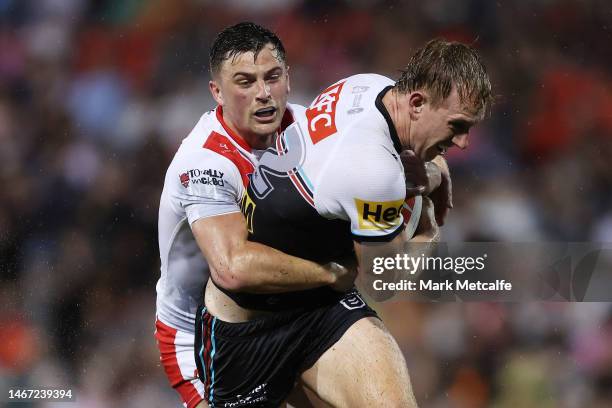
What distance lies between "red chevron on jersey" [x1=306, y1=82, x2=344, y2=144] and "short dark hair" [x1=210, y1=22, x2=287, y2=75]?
776 mm

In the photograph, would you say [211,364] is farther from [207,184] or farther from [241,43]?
[241,43]

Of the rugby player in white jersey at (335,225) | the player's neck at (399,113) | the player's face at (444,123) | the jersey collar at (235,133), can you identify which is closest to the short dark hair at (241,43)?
the jersey collar at (235,133)

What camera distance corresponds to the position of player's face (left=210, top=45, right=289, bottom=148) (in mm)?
3754

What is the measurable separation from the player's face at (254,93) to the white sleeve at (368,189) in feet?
2.77

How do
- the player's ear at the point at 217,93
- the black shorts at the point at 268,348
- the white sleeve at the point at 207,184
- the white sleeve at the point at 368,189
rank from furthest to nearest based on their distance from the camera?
the player's ear at the point at 217,93, the white sleeve at the point at 207,184, the black shorts at the point at 268,348, the white sleeve at the point at 368,189

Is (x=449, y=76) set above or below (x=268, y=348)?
above

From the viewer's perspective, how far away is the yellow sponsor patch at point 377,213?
2904 mm

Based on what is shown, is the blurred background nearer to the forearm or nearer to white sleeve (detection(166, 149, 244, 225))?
white sleeve (detection(166, 149, 244, 225))

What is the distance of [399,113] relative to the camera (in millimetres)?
3006

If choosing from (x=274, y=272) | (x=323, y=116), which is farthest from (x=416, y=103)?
(x=274, y=272)

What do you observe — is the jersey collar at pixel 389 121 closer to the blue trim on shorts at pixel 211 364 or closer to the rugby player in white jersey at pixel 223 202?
the rugby player in white jersey at pixel 223 202

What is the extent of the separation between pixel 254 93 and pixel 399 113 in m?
0.94

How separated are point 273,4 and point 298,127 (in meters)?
3.26

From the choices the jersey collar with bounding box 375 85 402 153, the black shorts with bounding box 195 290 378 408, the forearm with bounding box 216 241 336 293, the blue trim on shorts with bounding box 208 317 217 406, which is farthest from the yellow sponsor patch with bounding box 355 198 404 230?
the blue trim on shorts with bounding box 208 317 217 406
